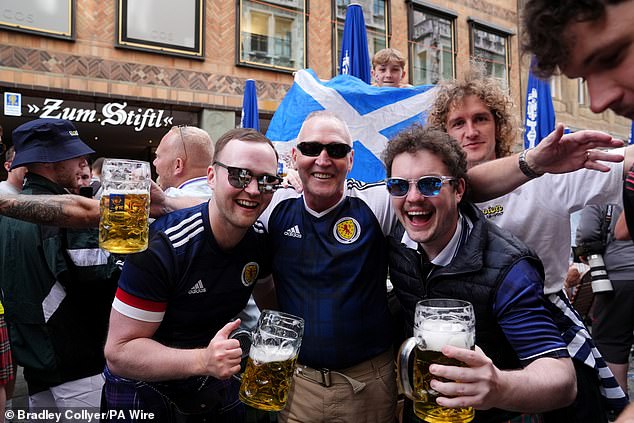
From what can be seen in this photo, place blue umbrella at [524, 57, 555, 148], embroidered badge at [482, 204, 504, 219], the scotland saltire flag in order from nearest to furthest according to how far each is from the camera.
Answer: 1. embroidered badge at [482, 204, 504, 219]
2. the scotland saltire flag
3. blue umbrella at [524, 57, 555, 148]

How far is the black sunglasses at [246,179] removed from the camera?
1899mm

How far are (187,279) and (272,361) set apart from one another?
1.90ft

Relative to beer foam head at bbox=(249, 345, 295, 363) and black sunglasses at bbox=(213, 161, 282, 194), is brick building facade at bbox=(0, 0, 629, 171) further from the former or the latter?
beer foam head at bbox=(249, 345, 295, 363)

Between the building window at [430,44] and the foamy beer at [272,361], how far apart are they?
12.8 meters

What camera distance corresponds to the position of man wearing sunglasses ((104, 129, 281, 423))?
172 cm

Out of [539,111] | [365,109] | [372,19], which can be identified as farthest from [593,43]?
[372,19]

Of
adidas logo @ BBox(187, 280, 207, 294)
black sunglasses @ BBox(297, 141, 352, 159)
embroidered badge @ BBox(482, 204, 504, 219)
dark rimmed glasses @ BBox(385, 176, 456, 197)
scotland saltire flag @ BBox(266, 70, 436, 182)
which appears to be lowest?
adidas logo @ BBox(187, 280, 207, 294)

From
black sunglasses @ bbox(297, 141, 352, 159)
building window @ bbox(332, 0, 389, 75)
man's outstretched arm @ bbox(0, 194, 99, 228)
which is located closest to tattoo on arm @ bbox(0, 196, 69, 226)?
man's outstretched arm @ bbox(0, 194, 99, 228)

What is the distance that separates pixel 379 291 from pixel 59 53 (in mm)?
9370

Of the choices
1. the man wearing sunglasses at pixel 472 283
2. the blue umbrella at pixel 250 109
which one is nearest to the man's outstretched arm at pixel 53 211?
the man wearing sunglasses at pixel 472 283

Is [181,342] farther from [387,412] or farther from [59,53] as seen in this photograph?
[59,53]

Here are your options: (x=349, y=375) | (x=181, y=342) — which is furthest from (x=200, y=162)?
(x=349, y=375)

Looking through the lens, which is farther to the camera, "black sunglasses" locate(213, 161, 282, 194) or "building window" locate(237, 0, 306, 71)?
"building window" locate(237, 0, 306, 71)

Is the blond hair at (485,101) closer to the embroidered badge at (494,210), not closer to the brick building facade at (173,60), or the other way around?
the embroidered badge at (494,210)
